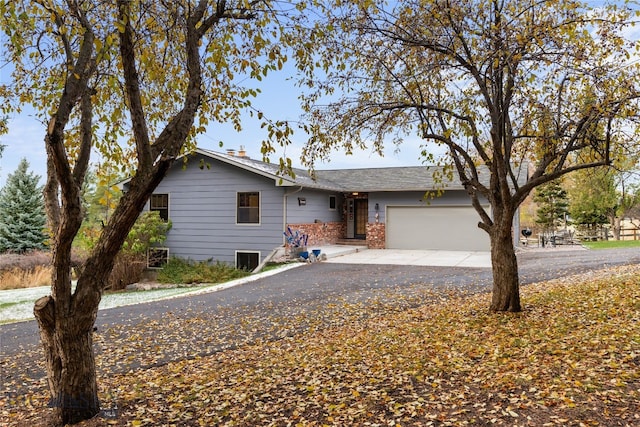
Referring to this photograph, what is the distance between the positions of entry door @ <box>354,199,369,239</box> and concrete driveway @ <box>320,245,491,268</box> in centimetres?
190

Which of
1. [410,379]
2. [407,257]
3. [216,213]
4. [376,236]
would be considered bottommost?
[410,379]

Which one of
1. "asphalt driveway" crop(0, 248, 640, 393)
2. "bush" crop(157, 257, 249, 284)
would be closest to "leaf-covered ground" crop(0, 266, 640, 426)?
"asphalt driveway" crop(0, 248, 640, 393)

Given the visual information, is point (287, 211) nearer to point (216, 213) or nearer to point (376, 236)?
point (216, 213)

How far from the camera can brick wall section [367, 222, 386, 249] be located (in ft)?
62.2

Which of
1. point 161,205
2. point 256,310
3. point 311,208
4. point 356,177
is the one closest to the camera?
point 256,310

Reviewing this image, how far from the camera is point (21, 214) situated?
19.7 meters

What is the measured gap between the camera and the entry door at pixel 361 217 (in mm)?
20234

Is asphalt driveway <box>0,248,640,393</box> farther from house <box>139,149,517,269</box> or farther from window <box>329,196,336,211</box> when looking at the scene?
window <box>329,196,336,211</box>

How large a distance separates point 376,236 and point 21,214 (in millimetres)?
15820

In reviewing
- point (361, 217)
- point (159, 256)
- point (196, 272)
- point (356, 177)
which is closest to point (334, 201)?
point (361, 217)

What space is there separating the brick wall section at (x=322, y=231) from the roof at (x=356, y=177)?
157cm

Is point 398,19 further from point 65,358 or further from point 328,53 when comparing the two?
point 65,358

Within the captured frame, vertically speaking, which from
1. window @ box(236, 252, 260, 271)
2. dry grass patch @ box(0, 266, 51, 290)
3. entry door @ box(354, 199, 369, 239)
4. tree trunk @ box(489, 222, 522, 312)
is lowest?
dry grass patch @ box(0, 266, 51, 290)

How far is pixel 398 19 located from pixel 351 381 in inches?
197
